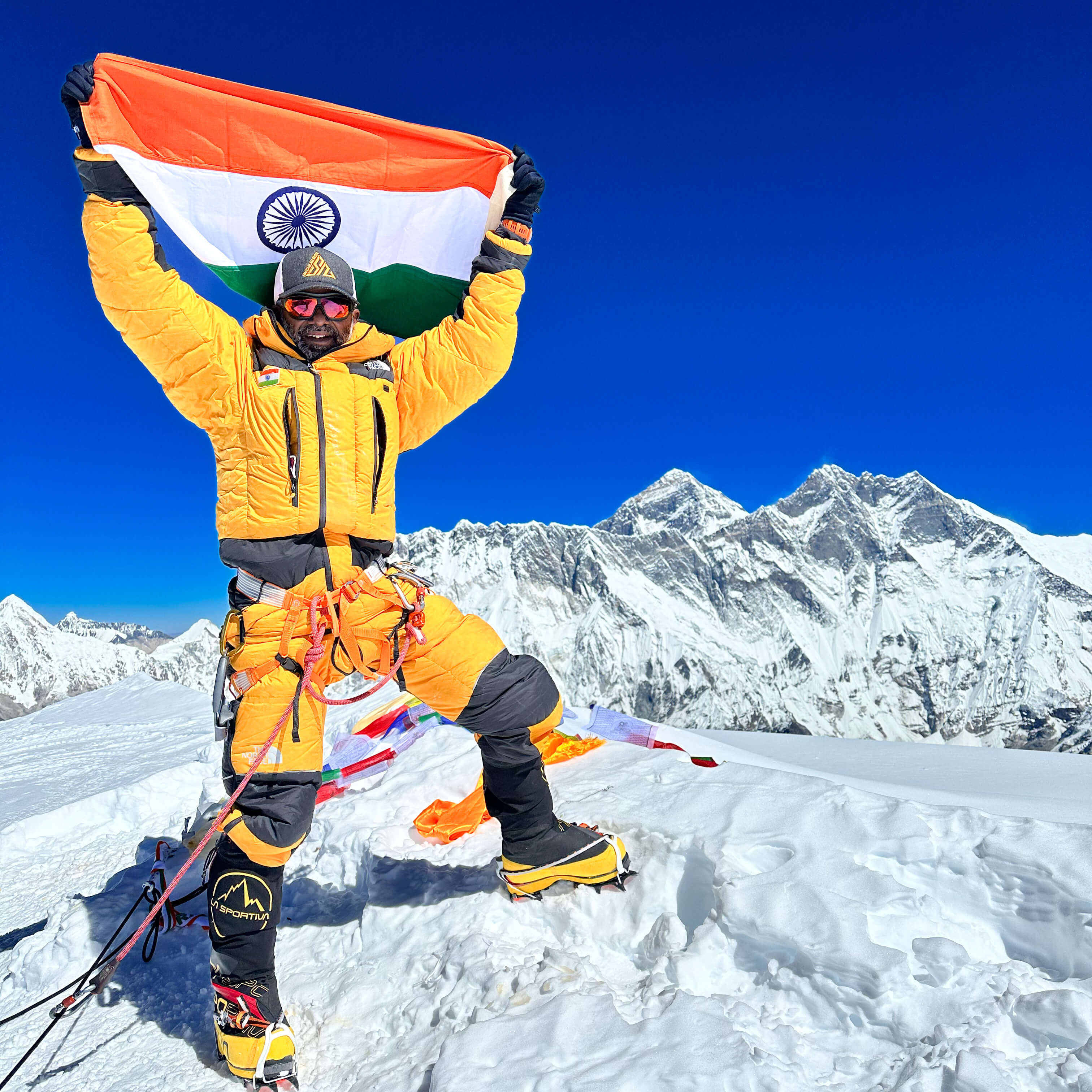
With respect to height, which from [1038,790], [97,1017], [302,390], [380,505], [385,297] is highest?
[385,297]

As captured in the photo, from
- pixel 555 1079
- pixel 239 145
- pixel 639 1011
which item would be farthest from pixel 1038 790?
pixel 239 145

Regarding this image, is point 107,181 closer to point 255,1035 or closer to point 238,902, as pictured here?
point 238,902

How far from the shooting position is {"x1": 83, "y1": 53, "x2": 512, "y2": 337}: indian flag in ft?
14.3

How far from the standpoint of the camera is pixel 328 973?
150 inches

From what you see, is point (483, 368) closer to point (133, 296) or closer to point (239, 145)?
point (133, 296)

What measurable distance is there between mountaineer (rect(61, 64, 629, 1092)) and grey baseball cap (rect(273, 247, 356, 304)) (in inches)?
0.5

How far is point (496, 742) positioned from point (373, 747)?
2.87 metres

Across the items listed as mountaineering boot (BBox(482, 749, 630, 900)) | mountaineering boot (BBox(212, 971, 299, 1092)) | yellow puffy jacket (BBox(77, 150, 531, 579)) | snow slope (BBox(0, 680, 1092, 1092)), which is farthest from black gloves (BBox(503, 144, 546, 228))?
mountaineering boot (BBox(212, 971, 299, 1092))

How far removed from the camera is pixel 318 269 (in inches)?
158

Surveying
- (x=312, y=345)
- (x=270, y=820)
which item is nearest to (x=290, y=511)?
(x=312, y=345)

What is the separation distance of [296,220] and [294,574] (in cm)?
270

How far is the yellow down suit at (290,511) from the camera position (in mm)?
3447

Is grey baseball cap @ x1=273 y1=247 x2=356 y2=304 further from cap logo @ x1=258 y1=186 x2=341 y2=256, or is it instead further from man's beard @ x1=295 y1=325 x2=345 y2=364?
cap logo @ x1=258 y1=186 x2=341 y2=256

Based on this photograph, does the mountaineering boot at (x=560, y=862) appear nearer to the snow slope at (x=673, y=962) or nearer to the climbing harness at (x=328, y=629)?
the snow slope at (x=673, y=962)
